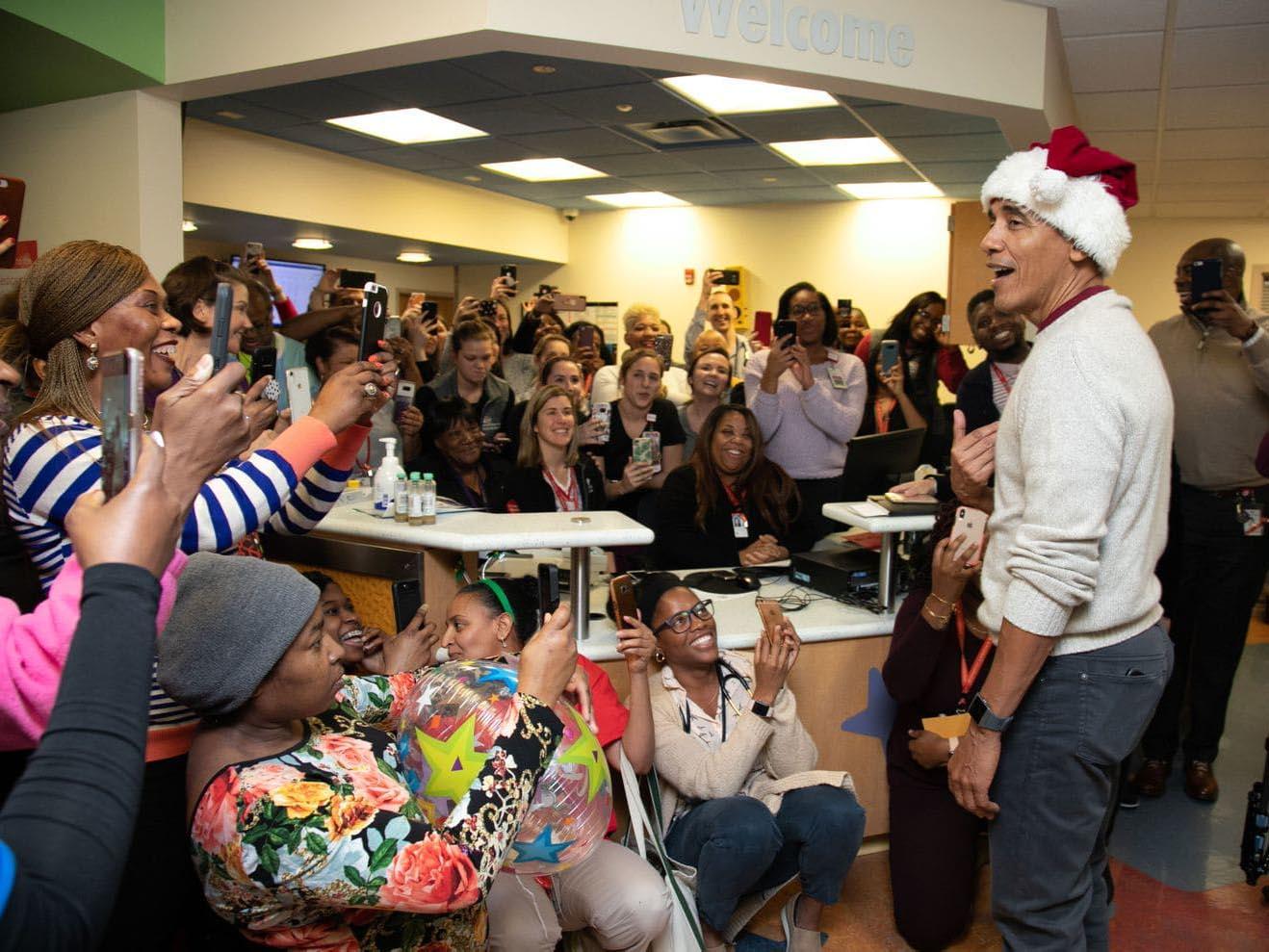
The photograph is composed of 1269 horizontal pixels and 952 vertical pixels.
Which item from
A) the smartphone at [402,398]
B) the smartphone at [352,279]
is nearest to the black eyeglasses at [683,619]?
the smartphone at [402,398]

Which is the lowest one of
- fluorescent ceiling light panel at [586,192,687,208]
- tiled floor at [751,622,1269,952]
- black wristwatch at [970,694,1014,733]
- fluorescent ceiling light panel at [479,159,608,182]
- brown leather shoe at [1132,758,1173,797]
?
tiled floor at [751,622,1269,952]

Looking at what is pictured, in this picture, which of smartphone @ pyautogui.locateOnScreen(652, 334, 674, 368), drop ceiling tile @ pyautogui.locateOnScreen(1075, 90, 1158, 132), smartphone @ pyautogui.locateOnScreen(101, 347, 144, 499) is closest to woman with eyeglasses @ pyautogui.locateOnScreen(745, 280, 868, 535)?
smartphone @ pyautogui.locateOnScreen(652, 334, 674, 368)

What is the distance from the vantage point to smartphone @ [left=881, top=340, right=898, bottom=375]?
477 cm

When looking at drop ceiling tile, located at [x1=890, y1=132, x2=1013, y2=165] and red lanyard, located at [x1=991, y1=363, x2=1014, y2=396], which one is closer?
red lanyard, located at [x1=991, y1=363, x2=1014, y2=396]

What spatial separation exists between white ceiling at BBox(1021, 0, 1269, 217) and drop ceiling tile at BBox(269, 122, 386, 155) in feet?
14.3

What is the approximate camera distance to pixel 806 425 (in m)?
4.02

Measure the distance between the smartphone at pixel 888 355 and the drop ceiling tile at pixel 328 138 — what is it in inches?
151

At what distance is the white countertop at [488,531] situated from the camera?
232cm

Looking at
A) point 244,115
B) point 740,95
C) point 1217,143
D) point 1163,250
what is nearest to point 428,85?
point 244,115

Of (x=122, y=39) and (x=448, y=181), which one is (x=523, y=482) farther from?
(x=448, y=181)

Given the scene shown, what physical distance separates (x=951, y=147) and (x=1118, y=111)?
50.3 inches

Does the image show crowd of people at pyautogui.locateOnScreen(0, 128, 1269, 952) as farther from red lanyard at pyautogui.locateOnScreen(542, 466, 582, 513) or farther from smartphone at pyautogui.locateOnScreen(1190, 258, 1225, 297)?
red lanyard at pyautogui.locateOnScreen(542, 466, 582, 513)

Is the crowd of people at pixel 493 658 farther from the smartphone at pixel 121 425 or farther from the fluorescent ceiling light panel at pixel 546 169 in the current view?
the fluorescent ceiling light panel at pixel 546 169

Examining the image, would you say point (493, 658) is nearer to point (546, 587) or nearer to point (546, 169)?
point (546, 587)
